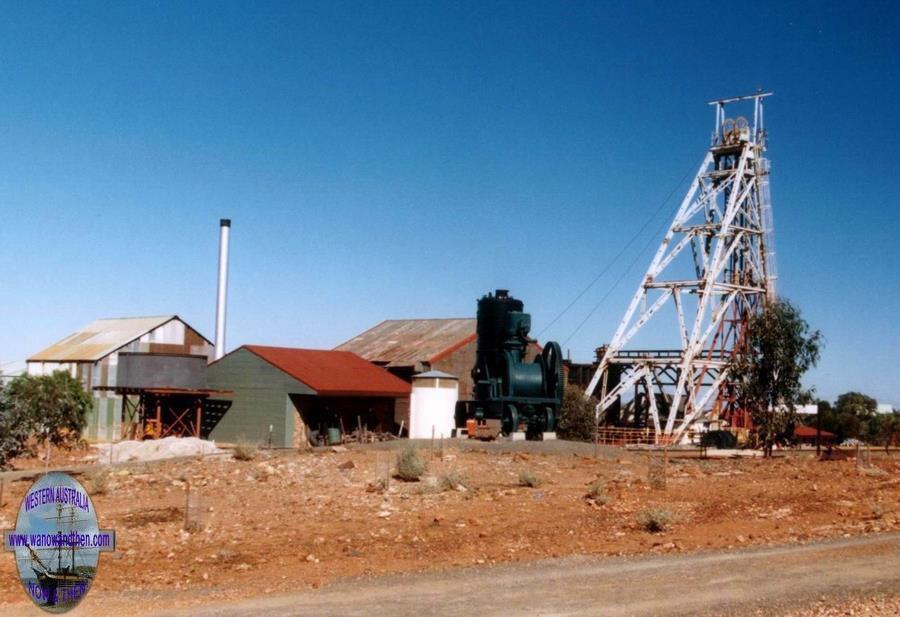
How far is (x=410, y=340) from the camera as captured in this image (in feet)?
177

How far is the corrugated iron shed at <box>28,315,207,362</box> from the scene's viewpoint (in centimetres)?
5044

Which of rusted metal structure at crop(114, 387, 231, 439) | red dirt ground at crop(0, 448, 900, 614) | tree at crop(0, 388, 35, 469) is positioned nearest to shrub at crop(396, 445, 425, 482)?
red dirt ground at crop(0, 448, 900, 614)

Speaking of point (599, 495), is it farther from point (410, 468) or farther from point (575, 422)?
point (575, 422)

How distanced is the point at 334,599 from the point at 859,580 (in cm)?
736

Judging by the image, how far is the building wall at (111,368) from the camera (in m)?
46.4

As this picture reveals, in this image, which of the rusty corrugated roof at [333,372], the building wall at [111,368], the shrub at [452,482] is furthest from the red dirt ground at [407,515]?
the building wall at [111,368]

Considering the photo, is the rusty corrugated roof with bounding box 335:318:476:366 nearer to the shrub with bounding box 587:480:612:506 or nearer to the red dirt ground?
the red dirt ground

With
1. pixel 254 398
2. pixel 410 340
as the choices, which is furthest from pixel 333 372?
pixel 410 340

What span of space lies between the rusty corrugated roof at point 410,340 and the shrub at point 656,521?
30.4 m

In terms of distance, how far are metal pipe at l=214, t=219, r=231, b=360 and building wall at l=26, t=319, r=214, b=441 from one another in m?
0.84

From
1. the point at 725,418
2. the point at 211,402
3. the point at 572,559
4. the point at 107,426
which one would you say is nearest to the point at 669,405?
the point at 725,418

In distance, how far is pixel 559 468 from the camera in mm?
28438

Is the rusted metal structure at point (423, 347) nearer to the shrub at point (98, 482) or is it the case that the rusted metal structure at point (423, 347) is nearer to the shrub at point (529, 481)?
the shrub at point (529, 481)

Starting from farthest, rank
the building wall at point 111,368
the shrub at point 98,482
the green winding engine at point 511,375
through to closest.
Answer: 1. the building wall at point 111,368
2. the green winding engine at point 511,375
3. the shrub at point 98,482
